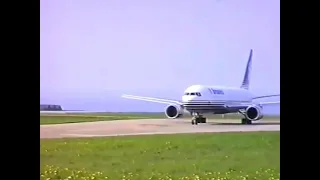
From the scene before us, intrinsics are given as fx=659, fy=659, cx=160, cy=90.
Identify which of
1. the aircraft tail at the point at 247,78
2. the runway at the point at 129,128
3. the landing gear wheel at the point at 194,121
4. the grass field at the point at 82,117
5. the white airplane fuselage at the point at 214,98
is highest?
the aircraft tail at the point at 247,78

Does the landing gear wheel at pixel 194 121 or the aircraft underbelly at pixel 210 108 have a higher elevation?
the aircraft underbelly at pixel 210 108

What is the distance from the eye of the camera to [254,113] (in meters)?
3.71

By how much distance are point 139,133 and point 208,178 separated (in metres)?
0.45

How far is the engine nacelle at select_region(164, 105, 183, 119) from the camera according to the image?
144 inches

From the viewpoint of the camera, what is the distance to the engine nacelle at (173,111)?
3.65 m

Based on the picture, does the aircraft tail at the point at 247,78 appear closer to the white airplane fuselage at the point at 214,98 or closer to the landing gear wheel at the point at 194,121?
the white airplane fuselage at the point at 214,98

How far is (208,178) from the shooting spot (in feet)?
11.7

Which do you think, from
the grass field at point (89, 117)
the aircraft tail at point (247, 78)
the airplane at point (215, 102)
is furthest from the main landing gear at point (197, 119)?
the aircraft tail at point (247, 78)

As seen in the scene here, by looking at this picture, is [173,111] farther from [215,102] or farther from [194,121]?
[215,102]

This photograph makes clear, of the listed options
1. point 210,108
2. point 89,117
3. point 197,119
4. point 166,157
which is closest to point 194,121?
point 197,119

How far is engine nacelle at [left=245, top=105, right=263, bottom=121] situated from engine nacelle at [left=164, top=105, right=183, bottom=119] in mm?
390

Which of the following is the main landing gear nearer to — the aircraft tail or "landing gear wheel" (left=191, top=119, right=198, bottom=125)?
"landing gear wheel" (left=191, top=119, right=198, bottom=125)
